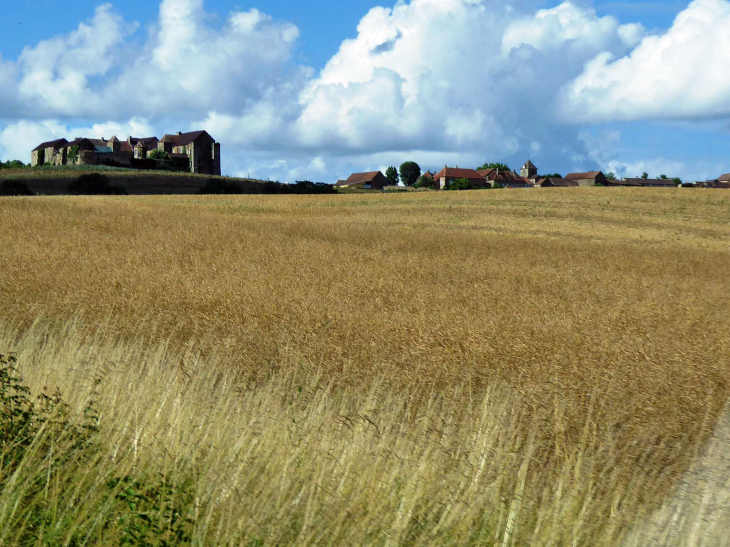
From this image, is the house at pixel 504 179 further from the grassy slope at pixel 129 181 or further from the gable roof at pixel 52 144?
the gable roof at pixel 52 144

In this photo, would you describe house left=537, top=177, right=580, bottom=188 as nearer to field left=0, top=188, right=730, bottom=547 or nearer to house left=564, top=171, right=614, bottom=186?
house left=564, top=171, right=614, bottom=186

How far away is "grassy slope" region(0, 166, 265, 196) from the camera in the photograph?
59531 millimetres

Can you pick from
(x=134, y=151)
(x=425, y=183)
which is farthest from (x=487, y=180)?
(x=134, y=151)

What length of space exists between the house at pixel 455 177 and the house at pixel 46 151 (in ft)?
238

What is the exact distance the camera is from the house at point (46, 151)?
366 ft

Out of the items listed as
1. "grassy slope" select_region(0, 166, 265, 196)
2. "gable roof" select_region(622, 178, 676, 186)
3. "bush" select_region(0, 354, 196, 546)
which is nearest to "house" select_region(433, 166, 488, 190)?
"gable roof" select_region(622, 178, 676, 186)

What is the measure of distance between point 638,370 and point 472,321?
2.66 m

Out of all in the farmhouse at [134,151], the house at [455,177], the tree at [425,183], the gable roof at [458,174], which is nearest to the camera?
the farmhouse at [134,151]

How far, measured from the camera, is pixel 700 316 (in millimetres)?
10391

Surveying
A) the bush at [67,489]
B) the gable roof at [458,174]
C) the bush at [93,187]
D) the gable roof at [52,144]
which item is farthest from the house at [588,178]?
the bush at [67,489]

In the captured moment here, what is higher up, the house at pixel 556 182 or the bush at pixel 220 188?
the house at pixel 556 182

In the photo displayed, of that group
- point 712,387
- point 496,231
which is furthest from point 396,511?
point 496,231

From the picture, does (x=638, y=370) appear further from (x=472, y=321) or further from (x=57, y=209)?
(x=57, y=209)

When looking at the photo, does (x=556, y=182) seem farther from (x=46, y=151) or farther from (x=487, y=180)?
(x=46, y=151)
